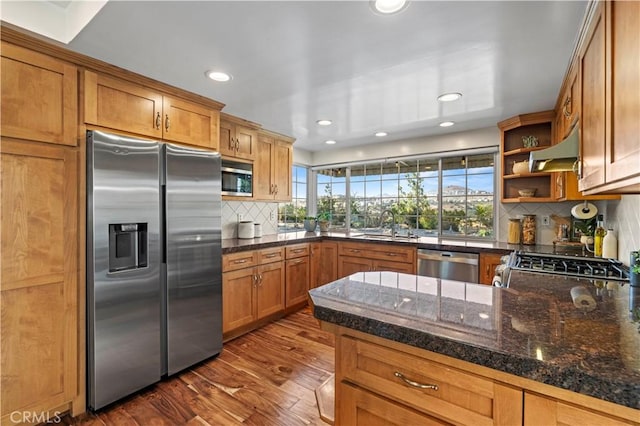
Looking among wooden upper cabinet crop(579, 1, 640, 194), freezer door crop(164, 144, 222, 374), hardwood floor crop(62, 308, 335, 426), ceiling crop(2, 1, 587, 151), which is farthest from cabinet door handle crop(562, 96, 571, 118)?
freezer door crop(164, 144, 222, 374)

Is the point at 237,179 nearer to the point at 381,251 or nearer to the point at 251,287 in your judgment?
the point at 251,287

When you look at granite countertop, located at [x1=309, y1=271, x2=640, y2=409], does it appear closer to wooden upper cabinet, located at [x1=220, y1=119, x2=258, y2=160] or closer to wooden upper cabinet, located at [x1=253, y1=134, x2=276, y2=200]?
wooden upper cabinet, located at [x1=220, y1=119, x2=258, y2=160]

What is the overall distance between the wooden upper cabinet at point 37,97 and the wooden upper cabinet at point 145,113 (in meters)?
0.09

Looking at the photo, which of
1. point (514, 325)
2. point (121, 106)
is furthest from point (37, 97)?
point (514, 325)

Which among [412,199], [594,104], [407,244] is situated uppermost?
[594,104]

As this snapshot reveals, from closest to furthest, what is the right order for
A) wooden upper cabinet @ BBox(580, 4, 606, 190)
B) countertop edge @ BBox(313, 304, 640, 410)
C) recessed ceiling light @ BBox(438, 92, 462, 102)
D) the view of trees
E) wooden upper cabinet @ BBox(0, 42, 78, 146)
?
1. countertop edge @ BBox(313, 304, 640, 410)
2. wooden upper cabinet @ BBox(580, 4, 606, 190)
3. wooden upper cabinet @ BBox(0, 42, 78, 146)
4. recessed ceiling light @ BBox(438, 92, 462, 102)
5. the view of trees

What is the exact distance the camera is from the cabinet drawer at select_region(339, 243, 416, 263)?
11.1 ft

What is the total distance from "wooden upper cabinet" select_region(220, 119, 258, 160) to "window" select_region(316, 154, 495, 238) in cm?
182

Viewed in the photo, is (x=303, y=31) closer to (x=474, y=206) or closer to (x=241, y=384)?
(x=241, y=384)

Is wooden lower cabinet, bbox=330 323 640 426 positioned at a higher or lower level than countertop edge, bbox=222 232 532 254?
lower

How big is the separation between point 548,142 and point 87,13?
3.86 metres

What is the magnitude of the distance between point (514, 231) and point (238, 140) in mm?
3219

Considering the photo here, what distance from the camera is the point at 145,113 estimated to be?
2162 mm

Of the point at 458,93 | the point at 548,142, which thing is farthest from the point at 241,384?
the point at 548,142
